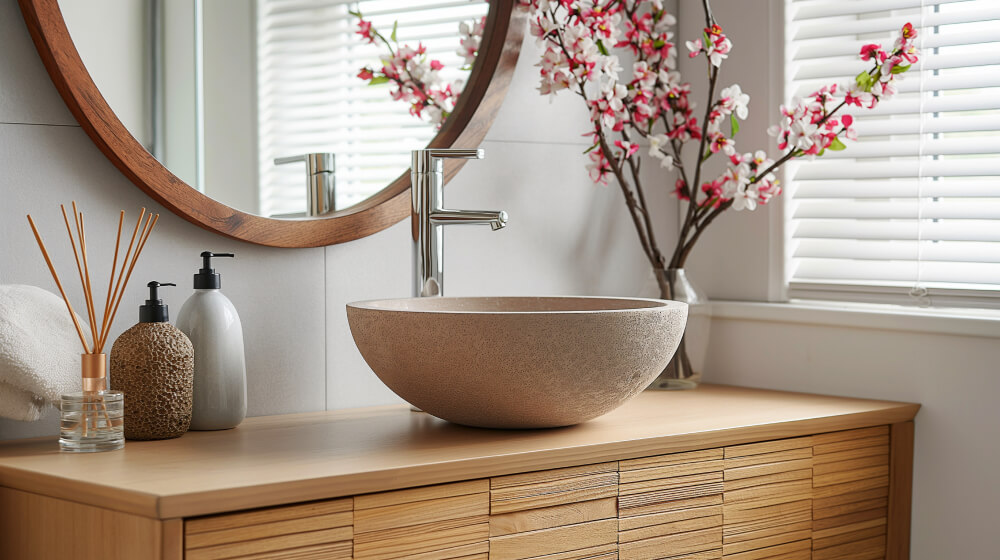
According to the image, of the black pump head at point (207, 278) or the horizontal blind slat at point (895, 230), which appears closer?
the black pump head at point (207, 278)

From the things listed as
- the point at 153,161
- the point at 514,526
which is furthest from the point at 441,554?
the point at 153,161

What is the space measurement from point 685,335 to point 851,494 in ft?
1.28

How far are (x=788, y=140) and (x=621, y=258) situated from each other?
411 mm

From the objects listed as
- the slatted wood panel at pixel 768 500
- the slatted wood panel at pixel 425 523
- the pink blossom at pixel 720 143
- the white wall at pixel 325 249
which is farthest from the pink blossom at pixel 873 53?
the slatted wood panel at pixel 425 523

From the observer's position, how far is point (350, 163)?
1.66 meters

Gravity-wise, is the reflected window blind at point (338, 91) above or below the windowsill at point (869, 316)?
above

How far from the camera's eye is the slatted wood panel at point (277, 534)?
40.9 inches

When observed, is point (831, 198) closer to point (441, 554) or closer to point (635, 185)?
point (635, 185)

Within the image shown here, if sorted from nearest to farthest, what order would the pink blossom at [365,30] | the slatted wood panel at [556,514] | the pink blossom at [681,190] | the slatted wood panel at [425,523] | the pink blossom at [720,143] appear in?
the slatted wood panel at [425,523]
the slatted wood panel at [556,514]
the pink blossom at [365,30]
the pink blossom at [720,143]
the pink blossom at [681,190]

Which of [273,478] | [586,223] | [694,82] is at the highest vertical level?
[694,82]

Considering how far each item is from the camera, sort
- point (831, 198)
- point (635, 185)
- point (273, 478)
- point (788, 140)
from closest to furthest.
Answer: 1. point (273, 478)
2. point (788, 140)
3. point (831, 198)
4. point (635, 185)

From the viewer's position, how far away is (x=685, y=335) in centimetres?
188

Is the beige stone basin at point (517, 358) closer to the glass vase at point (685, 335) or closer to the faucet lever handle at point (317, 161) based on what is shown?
the faucet lever handle at point (317, 161)

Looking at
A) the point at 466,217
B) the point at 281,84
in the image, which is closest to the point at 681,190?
the point at 466,217
